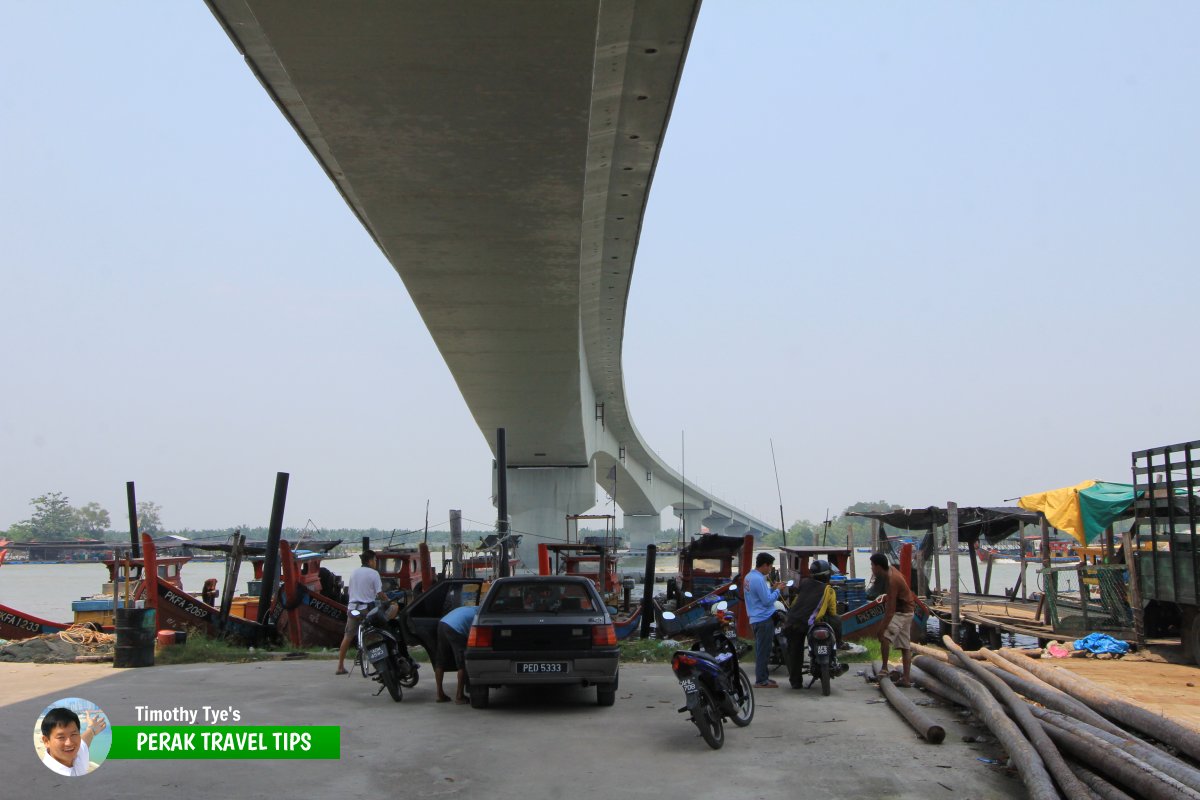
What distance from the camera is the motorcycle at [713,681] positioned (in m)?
7.65

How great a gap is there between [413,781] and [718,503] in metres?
72.4

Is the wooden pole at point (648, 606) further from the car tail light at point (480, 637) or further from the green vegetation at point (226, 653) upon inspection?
the car tail light at point (480, 637)

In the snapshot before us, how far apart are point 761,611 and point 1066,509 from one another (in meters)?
8.59

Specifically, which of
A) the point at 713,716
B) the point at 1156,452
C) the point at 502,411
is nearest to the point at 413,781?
the point at 713,716

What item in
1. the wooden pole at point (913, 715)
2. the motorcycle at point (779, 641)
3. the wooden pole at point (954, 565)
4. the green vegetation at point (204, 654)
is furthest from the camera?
the wooden pole at point (954, 565)

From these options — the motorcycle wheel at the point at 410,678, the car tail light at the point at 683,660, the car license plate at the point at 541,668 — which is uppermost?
the car tail light at the point at 683,660

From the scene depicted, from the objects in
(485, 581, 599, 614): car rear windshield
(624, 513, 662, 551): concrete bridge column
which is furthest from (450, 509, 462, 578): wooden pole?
(624, 513, 662, 551): concrete bridge column

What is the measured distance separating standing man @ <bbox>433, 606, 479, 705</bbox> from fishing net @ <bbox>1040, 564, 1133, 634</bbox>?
10.7 metres

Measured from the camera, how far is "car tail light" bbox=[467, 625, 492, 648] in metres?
9.29

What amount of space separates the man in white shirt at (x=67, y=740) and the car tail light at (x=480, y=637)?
310 centimetres

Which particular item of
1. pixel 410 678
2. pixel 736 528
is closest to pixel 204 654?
pixel 410 678

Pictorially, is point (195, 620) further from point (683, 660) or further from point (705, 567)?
point (683, 660)

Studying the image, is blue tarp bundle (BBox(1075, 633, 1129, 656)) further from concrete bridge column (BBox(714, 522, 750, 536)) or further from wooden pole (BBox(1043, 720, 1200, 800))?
concrete bridge column (BBox(714, 522, 750, 536))

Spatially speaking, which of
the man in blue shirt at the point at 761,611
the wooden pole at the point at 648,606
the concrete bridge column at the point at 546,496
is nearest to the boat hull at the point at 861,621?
the wooden pole at the point at 648,606
